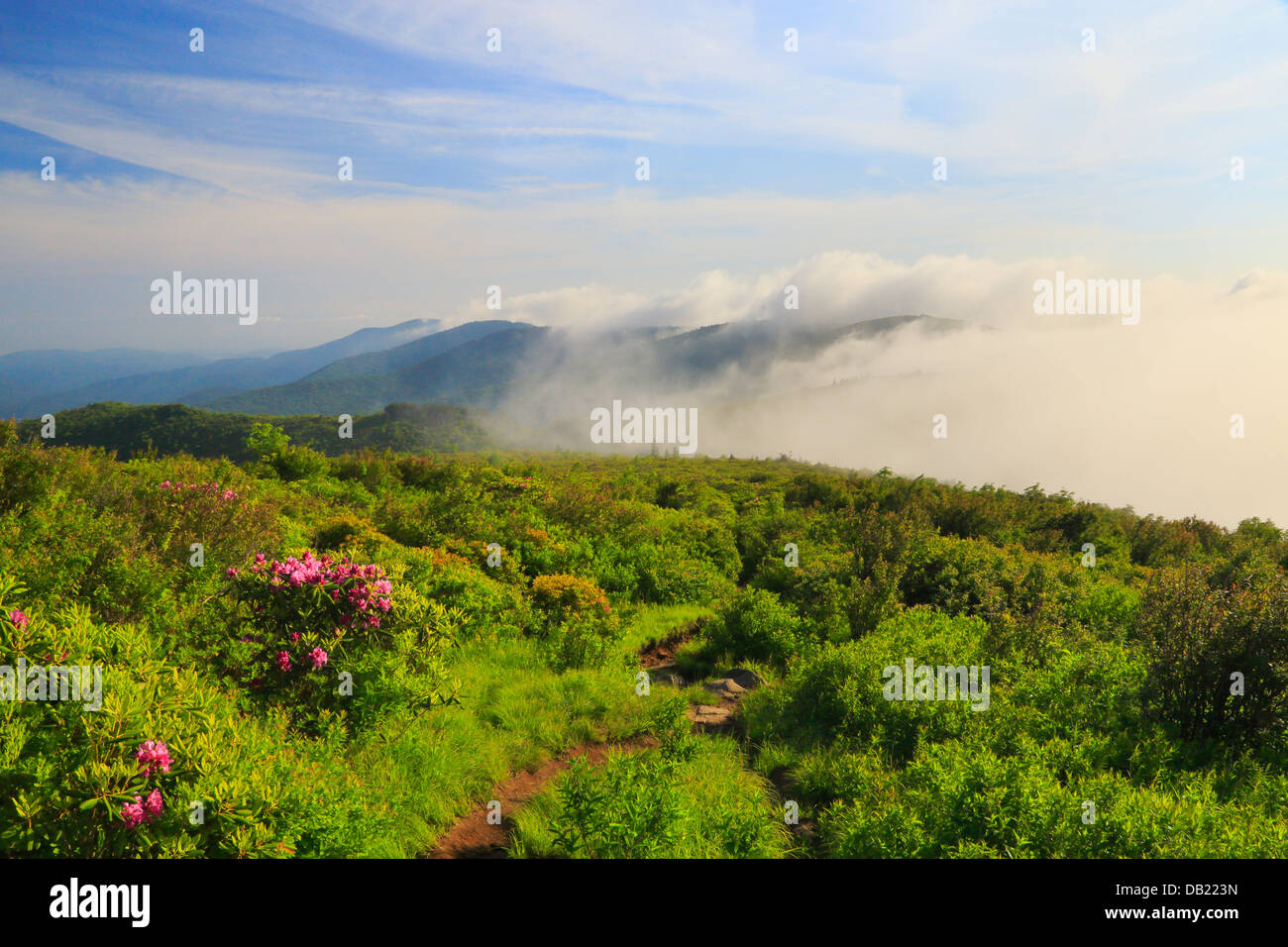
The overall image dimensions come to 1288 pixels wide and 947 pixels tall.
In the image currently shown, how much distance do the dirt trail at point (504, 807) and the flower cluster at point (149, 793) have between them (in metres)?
2.44

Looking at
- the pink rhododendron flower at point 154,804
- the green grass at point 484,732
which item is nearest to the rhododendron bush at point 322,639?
the green grass at point 484,732

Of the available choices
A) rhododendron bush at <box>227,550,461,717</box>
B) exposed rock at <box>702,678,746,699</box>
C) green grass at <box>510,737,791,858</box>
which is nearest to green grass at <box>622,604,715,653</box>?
exposed rock at <box>702,678,746,699</box>

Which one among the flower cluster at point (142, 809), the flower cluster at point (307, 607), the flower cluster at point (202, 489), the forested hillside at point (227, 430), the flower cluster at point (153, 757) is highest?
the forested hillside at point (227, 430)

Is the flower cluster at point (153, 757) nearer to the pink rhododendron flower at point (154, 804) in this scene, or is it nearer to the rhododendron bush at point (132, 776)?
the rhododendron bush at point (132, 776)

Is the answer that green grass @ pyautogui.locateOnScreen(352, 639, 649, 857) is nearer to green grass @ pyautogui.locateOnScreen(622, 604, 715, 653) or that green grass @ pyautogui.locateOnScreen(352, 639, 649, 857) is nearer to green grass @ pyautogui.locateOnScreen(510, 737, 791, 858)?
green grass @ pyautogui.locateOnScreen(510, 737, 791, 858)

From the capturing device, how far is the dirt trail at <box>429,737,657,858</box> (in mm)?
5641

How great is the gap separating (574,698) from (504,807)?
90.2 inches

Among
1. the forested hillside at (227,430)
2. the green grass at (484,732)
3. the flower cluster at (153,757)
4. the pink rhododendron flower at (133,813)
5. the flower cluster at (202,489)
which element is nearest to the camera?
the pink rhododendron flower at (133,813)

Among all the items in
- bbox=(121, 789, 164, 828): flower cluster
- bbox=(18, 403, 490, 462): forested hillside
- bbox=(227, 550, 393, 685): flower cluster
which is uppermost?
bbox=(18, 403, 490, 462): forested hillside

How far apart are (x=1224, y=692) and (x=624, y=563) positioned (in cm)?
1038

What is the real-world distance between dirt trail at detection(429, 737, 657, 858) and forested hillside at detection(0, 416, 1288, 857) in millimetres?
68

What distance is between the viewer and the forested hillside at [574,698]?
160 inches

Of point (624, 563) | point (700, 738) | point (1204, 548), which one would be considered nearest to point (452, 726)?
point (700, 738)
